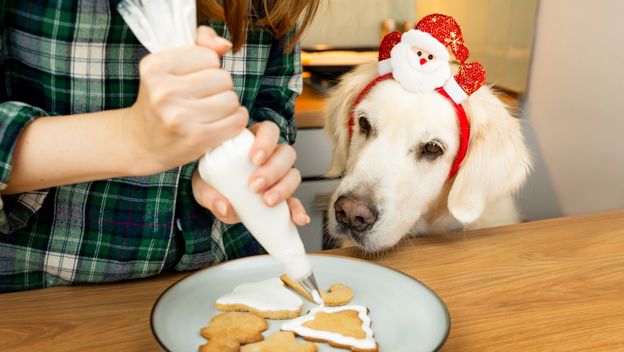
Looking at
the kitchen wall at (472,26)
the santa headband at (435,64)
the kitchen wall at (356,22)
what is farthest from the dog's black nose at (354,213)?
the kitchen wall at (356,22)

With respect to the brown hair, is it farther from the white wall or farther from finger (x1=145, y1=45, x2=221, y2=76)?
the white wall

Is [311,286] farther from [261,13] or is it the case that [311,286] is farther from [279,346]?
[261,13]

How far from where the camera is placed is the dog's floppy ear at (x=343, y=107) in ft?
4.75

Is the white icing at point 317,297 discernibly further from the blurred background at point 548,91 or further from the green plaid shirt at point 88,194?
the blurred background at point 548,91

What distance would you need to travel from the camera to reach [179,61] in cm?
51

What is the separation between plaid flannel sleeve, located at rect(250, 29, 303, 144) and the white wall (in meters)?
1.16

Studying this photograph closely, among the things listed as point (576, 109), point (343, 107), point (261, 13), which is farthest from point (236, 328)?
point (576, 109)

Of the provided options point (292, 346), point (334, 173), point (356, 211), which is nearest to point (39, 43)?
point (292, 346)

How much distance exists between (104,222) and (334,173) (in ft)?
2.44

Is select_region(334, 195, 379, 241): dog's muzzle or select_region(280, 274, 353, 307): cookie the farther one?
select_region(334, 195, 379, 241): dog's muzzle

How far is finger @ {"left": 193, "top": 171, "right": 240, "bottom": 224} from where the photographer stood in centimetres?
65

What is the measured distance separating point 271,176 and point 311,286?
0.47ft

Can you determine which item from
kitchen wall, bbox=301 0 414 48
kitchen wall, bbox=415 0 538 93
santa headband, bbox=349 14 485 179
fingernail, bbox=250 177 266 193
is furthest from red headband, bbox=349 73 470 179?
kitchen wall, bbox=301 0 414 48

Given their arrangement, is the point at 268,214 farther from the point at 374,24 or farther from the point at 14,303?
the point at 374,24
